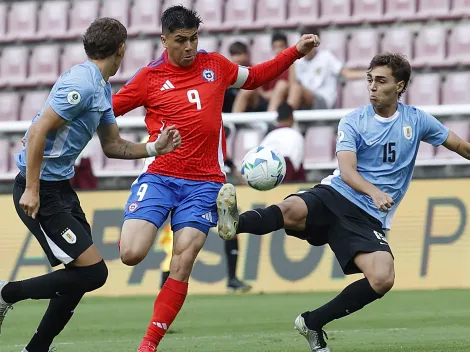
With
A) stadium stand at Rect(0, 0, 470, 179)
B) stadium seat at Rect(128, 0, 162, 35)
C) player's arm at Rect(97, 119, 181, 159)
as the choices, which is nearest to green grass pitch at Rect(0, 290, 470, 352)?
player's arm at Rect(97, 119, 181, 159)

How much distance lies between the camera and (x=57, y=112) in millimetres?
6379

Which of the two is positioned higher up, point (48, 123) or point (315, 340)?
point (48, 123)

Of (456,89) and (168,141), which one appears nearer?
(168,141)

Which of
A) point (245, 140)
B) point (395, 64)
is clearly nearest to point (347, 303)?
point (395, 64)

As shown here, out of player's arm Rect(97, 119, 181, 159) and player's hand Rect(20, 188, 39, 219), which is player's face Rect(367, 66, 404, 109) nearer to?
player's arm Rect(97, 119, 181, 159)

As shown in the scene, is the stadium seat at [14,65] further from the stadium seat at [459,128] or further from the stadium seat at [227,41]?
the stadium seat at [459,128]

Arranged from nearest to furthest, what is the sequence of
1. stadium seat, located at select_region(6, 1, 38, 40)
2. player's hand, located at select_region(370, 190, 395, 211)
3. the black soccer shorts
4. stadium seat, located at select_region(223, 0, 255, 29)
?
1. the black soccer shorts
2. player's hand, located at select_region(370, 190, 395, 211)
3. stadium seat, located at select_region(223, 0, 255, 29)
4. stadium seat, located at select_region(6, 1, 38, 40)

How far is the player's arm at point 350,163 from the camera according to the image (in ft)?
22.7

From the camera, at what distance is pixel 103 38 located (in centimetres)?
662

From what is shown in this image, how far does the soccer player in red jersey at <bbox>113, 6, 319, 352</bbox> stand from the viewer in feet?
23.0

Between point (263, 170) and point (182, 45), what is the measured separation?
3.46 ft

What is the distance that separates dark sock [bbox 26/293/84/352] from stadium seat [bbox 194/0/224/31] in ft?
31.7

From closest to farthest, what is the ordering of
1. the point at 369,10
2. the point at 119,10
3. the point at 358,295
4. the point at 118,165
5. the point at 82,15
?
the point at 358,295 → the point at 118,165 → the point at 369,10 → the point at 119,10 → the point at 82,15

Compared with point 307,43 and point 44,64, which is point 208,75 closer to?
point 307,43
